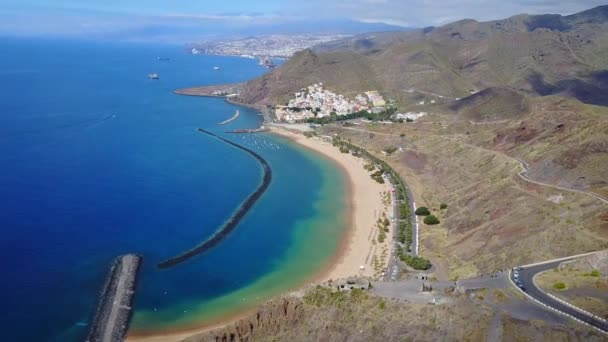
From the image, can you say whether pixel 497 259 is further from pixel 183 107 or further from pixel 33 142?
pixel 183 107

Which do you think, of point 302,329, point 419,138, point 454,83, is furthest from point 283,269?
point 454,83

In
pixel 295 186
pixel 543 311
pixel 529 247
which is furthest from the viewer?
pixel 295 186

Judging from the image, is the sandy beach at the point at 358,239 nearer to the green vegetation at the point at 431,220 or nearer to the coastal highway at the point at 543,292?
the green vegetation at the point at 431,220

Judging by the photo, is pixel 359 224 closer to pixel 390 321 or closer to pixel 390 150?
pixel 390 321

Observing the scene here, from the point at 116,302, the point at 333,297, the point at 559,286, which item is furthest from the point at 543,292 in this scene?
the point at 116,302

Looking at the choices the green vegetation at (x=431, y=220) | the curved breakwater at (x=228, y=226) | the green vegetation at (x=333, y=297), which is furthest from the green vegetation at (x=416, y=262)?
the curved breakwater at (x=228, y=226)

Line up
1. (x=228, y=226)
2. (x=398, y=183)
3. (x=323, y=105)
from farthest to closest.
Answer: (x=323, y=105), (x=398, y=183), (x=228, y=226)
